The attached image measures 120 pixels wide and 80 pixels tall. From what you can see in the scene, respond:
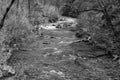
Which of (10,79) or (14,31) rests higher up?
(14,31)

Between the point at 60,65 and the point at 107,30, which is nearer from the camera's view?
the point at 60,65

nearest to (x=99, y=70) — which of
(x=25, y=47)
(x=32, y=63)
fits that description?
(x=32, y=63)

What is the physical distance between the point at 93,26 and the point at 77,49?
1.69 m

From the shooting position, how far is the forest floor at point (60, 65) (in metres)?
4.99

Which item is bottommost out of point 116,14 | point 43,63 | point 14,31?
point 43,63

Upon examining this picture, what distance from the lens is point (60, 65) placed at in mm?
5930

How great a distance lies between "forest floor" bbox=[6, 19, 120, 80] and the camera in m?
4.99

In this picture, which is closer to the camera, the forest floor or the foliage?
the forest floor

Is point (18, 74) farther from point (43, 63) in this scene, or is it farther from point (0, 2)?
point (0, 2)

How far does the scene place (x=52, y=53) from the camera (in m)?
7.31

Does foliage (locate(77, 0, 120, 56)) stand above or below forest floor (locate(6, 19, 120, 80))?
above

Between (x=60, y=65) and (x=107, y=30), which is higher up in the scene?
(x=107, y=30)

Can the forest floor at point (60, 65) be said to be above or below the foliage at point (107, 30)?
below

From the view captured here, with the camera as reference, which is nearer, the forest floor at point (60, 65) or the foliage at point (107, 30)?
the forest floor at point (60, 65)
